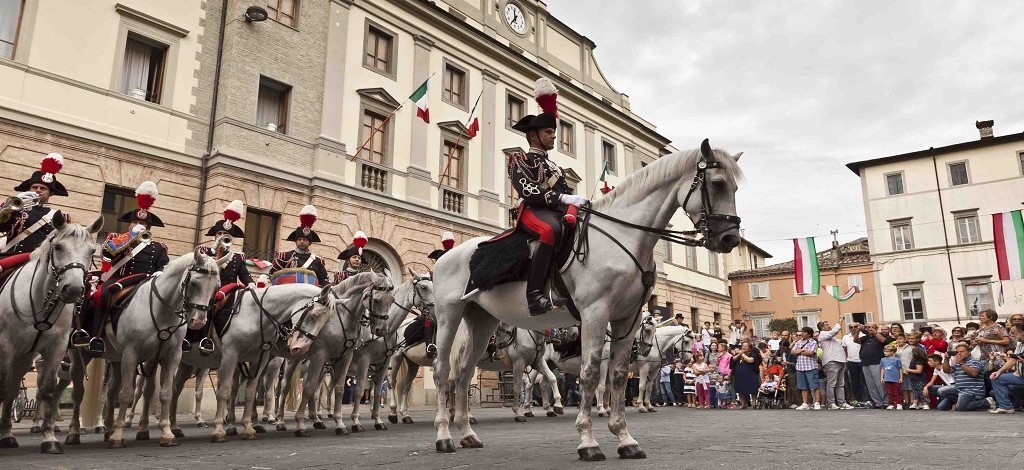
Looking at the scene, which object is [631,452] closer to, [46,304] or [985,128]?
[46,304]

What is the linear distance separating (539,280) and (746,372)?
13.4 m

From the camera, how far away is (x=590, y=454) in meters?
4.87

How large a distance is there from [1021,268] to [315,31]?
26217 millimetres

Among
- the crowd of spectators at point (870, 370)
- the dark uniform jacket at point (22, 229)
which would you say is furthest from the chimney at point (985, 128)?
the dark uniform jacket at point (22, 229)

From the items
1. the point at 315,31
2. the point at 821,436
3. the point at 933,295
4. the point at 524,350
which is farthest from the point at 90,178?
the point at 933,295

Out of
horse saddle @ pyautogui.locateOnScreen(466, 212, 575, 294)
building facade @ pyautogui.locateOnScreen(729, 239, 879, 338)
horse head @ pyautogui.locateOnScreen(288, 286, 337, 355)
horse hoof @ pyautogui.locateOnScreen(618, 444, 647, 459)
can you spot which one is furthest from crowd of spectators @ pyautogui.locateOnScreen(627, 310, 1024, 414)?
building facade @ pyautogui.locateOnScreen(729, 239, 879, 338)

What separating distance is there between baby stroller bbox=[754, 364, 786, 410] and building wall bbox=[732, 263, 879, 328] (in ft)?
102

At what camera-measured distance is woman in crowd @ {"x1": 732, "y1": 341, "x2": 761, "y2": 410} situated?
660 inches

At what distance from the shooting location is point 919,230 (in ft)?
133

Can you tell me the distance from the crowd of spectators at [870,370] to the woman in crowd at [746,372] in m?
0.03

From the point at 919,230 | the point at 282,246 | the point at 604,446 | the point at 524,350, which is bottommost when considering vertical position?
the point at 604,446

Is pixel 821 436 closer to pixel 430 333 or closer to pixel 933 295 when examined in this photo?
pixel 430 333

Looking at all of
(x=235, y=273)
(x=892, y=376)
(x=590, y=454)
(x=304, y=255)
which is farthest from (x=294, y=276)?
(x=892, y=376)

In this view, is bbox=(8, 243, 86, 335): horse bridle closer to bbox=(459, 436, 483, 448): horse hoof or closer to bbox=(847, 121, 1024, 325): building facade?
bbox=(459, 436, 483, 448): horse hoof
